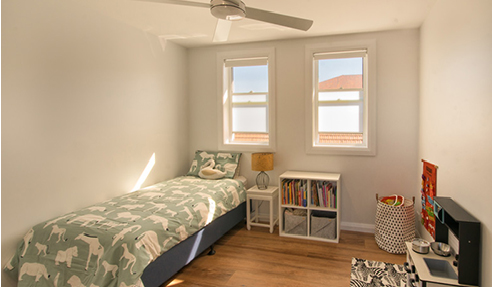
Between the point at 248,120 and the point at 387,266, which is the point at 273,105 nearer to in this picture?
the point at 248,120

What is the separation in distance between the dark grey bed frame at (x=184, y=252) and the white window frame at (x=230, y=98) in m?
0.98

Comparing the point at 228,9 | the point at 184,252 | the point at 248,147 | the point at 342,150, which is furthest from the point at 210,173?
the point at 228,9

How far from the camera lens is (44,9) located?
2.64m

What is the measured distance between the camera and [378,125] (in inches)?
154

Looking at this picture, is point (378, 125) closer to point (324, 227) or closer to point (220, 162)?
point (324, 227)

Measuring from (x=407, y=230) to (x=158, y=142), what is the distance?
3.03m

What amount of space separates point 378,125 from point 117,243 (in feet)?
10.2

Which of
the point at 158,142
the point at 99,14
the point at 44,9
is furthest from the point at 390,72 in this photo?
the point at 44,9

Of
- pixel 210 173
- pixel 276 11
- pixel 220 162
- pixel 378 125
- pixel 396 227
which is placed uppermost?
pixel 276 11

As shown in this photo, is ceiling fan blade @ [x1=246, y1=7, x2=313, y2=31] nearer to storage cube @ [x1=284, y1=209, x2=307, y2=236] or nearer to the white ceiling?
the white ceiling

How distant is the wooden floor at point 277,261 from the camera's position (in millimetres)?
2807

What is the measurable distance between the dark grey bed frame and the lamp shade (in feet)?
1.95

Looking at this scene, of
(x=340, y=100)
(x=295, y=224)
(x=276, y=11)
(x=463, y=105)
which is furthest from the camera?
(x=340, y=100)

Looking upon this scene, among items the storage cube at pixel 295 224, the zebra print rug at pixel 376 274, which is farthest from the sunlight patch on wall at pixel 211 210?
the zebra print rug at pixel 376 274
